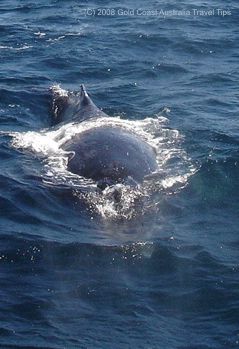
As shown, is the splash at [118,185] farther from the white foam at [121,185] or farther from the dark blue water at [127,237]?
the dark blue water at [127,237]

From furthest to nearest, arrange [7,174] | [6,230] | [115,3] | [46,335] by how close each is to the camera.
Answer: [115,3] → [7,174] → [6,230] → [46,335]

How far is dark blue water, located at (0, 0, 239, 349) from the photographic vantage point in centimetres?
951

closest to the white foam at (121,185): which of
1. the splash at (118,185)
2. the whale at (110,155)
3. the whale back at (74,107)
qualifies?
the splash at (118,185)

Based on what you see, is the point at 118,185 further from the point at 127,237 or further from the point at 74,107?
the point at 74,107

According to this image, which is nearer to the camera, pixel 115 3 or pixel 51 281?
pixel 51 281

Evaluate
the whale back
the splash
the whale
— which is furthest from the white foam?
the whale back

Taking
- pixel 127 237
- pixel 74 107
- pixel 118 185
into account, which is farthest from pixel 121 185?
pixel 74 107

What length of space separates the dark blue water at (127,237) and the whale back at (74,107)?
35 centimetres

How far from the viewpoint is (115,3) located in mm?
33750

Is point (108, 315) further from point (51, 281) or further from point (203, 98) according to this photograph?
point (203, 98)

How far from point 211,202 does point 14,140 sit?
559cm

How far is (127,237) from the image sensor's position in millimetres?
11703

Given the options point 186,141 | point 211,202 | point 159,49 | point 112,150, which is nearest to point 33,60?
point 159,49

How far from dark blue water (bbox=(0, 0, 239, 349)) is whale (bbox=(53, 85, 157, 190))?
784mm
